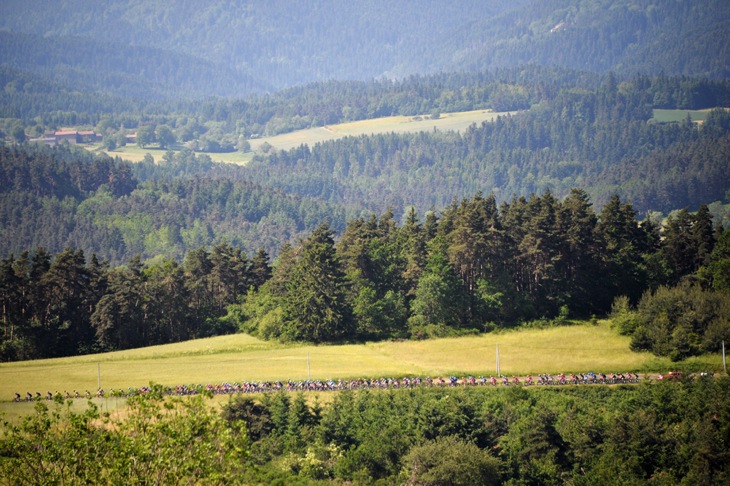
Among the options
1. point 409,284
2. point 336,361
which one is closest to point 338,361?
point 336,361

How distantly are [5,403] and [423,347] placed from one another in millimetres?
37307

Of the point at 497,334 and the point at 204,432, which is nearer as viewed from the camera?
the point at 204,432

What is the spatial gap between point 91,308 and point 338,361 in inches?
1166

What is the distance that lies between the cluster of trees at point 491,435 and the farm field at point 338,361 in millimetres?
7989

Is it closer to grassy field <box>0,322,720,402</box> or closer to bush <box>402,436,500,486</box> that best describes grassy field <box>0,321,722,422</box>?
grassy field <box>0,322,720,402</box>

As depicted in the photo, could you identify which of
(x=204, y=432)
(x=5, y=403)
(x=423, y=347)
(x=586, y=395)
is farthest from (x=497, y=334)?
(x=204, y=432)

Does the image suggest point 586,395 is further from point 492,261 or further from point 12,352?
point 12,352

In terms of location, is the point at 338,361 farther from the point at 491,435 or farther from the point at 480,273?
the point at 491,435

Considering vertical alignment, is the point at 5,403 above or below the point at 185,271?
below

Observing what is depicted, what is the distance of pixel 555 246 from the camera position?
104 metres

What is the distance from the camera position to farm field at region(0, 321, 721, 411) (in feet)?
276

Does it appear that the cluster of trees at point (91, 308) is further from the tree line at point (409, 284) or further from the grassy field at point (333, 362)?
the grassy field at point (333, 362)

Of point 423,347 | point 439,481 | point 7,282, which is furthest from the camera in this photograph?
point 7,282

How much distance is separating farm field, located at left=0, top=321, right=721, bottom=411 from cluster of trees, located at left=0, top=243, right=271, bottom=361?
486cm
